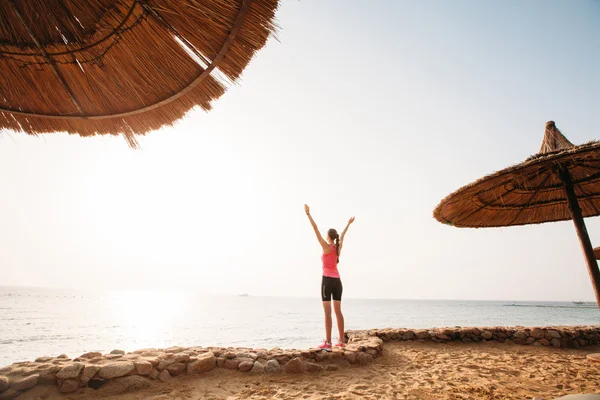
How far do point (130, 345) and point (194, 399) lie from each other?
1845cm

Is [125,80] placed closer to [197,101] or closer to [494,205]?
[197,101]

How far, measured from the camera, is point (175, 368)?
327 cm

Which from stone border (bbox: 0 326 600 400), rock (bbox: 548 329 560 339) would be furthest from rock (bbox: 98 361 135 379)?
rock (bbox: 548 329 560 339)

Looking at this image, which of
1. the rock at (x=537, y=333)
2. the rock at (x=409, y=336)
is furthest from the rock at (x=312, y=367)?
the rock at (x=537, y=333)

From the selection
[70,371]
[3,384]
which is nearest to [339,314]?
[70,371]

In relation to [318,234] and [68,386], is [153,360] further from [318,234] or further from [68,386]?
[318,234]

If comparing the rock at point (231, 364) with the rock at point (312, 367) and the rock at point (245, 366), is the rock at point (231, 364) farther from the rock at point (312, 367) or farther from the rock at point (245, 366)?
the rock at point (312, 367)

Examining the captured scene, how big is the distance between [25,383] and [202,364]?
1.64 m

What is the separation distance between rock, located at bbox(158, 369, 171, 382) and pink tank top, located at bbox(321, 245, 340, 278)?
239 centimetres

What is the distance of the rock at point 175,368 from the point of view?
10.7 ft

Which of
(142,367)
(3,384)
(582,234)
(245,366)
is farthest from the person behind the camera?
(582,234)

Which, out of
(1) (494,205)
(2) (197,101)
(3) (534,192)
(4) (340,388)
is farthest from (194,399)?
(3) (534,192)

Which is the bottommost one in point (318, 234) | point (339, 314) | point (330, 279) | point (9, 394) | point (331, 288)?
point (9, 394)

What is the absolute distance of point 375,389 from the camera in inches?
122
